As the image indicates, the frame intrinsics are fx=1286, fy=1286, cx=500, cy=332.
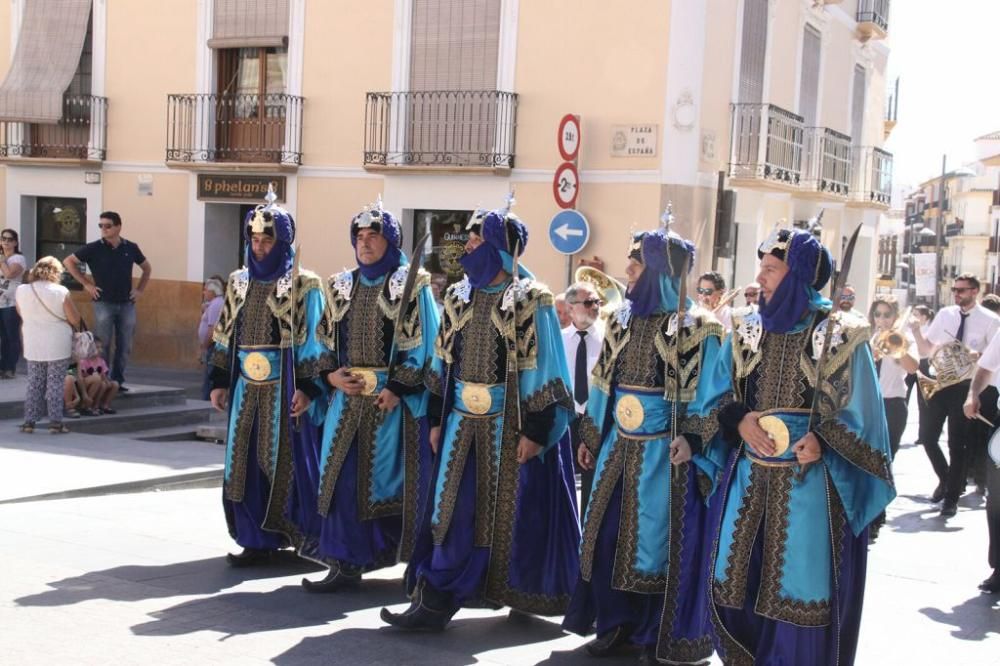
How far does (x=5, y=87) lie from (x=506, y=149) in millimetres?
8960

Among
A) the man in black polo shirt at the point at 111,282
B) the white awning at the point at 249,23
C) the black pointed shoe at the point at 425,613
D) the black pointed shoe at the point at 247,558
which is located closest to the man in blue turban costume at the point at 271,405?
the black pointed shoe at the point at 247,558

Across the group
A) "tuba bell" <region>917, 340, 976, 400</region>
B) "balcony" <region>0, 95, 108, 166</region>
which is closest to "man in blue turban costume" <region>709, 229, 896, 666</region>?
"tuba bell" <region>917, 340, 976, 400</region>

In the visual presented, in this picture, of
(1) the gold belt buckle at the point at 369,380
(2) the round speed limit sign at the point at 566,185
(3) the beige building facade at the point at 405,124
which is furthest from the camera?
(3) the beige building facade at the point at 405,124

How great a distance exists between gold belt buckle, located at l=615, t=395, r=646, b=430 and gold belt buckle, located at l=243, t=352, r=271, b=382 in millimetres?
2485

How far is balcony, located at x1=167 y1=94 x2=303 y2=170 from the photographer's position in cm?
1973

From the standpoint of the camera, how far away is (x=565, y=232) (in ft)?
50.7

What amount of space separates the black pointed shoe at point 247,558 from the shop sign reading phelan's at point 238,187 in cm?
1278

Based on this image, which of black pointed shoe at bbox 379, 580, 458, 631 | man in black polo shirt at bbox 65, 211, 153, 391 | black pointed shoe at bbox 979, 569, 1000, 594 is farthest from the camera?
man in black polo shirt at bbox 65, 211, 153, 391

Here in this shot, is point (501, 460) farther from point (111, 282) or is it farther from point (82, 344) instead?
point (111, 282)

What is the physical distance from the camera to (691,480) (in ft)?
19.6

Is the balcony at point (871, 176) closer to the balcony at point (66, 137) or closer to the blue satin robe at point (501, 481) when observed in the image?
the balcony at point (66, 137)

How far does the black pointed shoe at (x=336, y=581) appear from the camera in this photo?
7082 mm

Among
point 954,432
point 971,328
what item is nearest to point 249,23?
point 971,328

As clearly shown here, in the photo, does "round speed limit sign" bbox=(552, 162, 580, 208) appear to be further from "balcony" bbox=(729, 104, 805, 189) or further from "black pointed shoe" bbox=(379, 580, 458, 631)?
"black pointed shoe" bbox=(379, 580, 458, 631)
